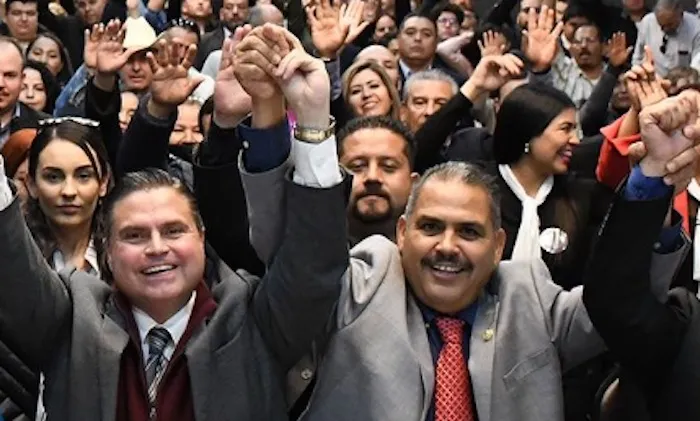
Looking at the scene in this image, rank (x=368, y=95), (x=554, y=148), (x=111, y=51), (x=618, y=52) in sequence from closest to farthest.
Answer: (x=554, y=148)
(x=111, y=51)
(x=368, y=95)
(x=618, y=52)

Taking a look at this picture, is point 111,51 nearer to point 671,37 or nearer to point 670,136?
point 670,136

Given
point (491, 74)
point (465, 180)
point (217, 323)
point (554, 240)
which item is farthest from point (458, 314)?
point (491, 74)

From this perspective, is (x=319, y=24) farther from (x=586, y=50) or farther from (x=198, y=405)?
(x=586, y=50)

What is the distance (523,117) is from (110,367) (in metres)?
2.12

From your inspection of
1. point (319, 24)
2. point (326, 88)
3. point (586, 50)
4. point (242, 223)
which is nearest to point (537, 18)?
point (319, 24)

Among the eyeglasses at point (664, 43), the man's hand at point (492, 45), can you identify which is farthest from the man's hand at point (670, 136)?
the eyeglasses at point (664, 43)

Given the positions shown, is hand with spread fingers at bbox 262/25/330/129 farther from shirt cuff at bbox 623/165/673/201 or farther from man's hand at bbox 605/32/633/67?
man's hand at bbox 605/32/633/67

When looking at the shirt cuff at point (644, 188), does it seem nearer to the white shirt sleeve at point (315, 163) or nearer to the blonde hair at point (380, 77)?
the white shirt sleeve at point (315, 163)

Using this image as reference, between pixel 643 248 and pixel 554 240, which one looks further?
pixel 554 240

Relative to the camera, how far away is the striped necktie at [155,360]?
7.96ft

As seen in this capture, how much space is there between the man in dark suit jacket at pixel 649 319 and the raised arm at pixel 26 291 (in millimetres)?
983

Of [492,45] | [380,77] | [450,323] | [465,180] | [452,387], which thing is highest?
[492,45]

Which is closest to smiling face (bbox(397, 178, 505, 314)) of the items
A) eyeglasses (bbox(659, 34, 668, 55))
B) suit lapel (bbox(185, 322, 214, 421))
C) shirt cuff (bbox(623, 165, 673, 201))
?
shirt cuff (bbox(623, 165, 673, 201))

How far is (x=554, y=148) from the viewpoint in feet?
13.4
